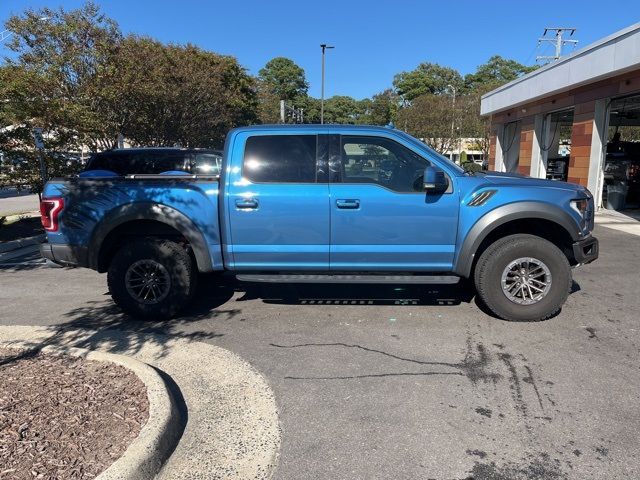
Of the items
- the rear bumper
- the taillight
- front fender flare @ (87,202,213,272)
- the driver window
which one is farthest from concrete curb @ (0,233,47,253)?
the driver window

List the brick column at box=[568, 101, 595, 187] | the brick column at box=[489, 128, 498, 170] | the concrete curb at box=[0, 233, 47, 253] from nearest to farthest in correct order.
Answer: the concrete curb at box=[0, 233, 47, 253] < the brick column at box=[568, 101, 595, 187] < the brick column at box=[489, 128, 498, 170]

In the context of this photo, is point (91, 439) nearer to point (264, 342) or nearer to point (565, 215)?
point (264, 342)

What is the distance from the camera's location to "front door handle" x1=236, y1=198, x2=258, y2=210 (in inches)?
192

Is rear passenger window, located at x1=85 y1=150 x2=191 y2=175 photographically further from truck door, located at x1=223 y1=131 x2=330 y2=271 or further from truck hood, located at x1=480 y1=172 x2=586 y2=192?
truck hood, located at x1=480 y1=172 x2=586 y2=192

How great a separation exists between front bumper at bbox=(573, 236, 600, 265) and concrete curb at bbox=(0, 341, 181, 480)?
404cm

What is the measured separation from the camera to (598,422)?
3.26 metres

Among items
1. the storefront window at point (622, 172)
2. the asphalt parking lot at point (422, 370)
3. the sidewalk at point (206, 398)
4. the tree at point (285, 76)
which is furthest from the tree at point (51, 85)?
the tree at point (285, 76)

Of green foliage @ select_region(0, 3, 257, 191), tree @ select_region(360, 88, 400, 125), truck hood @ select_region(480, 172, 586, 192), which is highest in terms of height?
tree @ select_region(360, 88, 400, 125)

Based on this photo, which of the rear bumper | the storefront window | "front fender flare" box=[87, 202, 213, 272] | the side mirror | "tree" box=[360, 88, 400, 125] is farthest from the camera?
"tree" box=[360, 88, 400, 125]

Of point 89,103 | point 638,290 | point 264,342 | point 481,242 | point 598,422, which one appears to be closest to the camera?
point 598,422

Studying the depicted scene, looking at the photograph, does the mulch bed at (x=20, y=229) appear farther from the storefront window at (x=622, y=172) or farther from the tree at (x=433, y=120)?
the tree at (x=433, y=120)

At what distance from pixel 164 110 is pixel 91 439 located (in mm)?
16454

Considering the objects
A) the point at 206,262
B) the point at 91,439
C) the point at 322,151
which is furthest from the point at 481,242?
the point at 91,439

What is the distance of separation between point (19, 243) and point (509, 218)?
30.7ft
